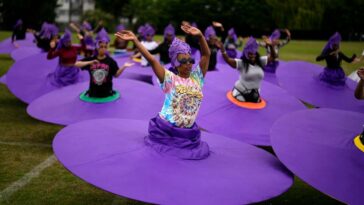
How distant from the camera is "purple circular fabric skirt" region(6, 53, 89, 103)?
990 centimetres

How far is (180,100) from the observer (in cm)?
513

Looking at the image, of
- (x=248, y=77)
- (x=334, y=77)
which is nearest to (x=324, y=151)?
(x=248, y=77)

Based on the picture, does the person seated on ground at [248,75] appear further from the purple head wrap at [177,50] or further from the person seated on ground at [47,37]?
the person seated on ground at [47,37]

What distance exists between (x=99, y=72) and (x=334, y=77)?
5787 mm

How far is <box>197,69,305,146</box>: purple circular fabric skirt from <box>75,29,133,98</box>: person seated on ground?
180cm

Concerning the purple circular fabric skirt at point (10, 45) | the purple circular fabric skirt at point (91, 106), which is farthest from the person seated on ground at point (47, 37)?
the purple circular fabric skirt at point (91, 106)

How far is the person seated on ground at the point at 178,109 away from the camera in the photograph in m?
4.96

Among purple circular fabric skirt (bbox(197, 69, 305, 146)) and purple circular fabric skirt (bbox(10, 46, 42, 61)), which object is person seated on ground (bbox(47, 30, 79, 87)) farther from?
purple circular fabric skirt (bbox(10, 46, 42, 61))

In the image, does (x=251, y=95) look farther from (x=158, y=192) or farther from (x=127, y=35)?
(x=158, y=192)

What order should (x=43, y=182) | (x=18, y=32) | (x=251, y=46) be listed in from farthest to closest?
(x=18, y=32), (x=251, y=46), (x=43, y=182)

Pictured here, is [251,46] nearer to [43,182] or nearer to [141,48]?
[141,48]

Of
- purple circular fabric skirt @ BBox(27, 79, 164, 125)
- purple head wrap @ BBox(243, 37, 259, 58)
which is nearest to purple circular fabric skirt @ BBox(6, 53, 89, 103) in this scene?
purple circular fabric skirt @ BBox(27, 79, 164, 125)

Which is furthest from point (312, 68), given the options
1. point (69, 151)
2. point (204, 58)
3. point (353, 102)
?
point (69, 151)

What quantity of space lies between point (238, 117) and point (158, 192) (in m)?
3.83
